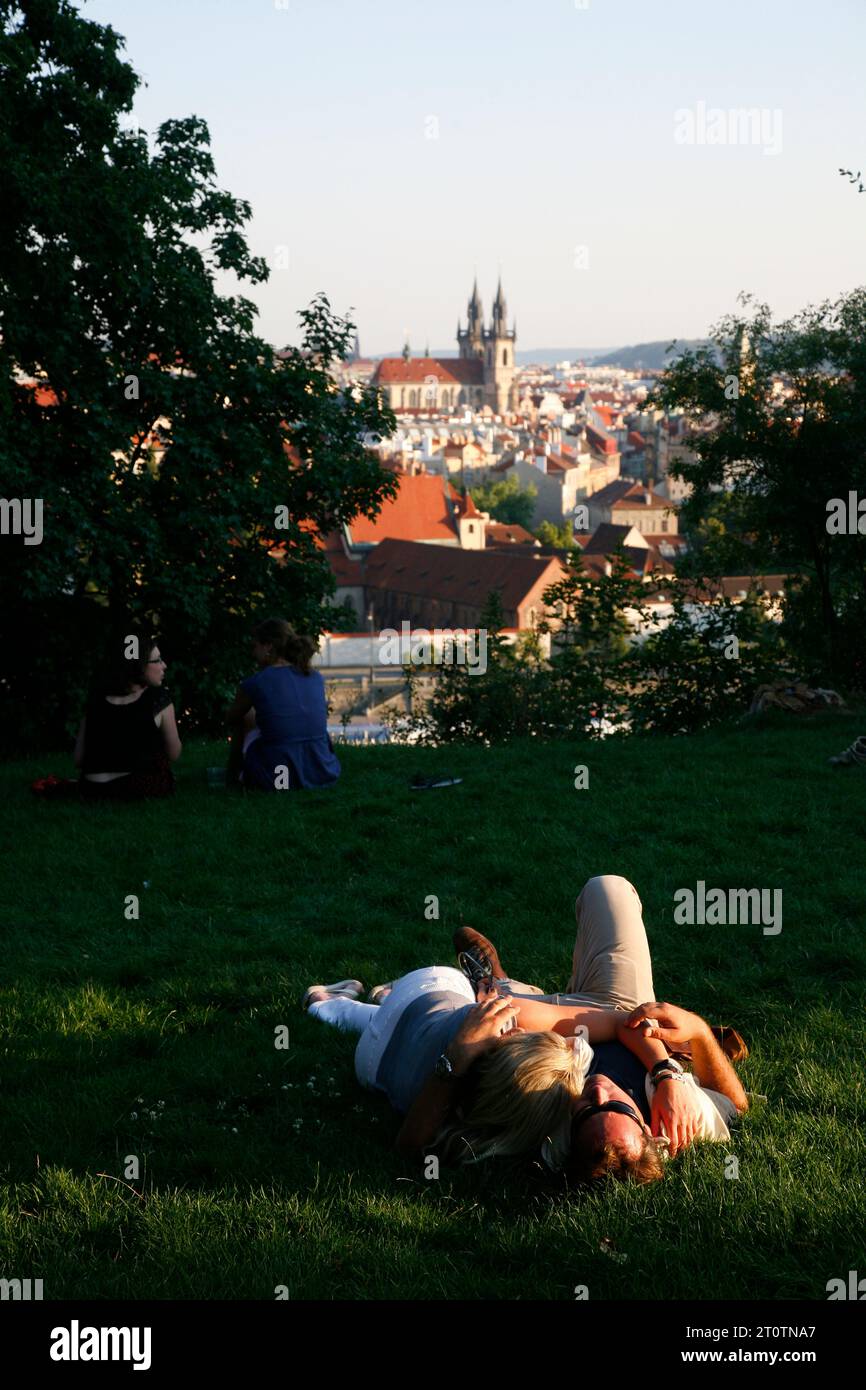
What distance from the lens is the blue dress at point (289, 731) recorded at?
893cm

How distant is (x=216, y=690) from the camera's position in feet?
50.4

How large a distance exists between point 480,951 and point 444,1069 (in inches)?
33.8

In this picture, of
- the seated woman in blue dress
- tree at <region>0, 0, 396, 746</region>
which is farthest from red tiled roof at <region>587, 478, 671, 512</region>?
the seated woman in blue dress

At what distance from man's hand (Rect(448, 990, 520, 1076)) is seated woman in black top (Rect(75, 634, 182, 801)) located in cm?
502

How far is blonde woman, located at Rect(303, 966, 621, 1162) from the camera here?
12.8ft

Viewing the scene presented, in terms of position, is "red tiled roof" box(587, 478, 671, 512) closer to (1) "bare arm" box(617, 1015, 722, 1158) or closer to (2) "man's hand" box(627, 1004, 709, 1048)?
(2) "man's hand" box(627, 1004, 709, 1048)

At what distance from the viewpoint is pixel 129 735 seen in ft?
28.8

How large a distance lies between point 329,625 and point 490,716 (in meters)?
4.56

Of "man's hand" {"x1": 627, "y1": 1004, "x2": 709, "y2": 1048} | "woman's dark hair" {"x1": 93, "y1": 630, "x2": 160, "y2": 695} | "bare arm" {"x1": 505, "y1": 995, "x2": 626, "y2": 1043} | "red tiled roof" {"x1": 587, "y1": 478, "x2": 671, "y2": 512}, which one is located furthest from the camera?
"red tiled roof" {"x1": 587, "y1": 478, "x2": 671, "y2": 512}

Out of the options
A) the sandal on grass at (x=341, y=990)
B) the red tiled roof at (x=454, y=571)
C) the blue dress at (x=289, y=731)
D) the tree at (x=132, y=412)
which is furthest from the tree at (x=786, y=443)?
the red tiled roof at (x=454, y=571)

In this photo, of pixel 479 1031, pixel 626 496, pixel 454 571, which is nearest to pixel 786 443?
pixel 479 1031

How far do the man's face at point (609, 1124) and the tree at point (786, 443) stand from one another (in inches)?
584

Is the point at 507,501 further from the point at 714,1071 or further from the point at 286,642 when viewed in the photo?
the point at 714,1071
